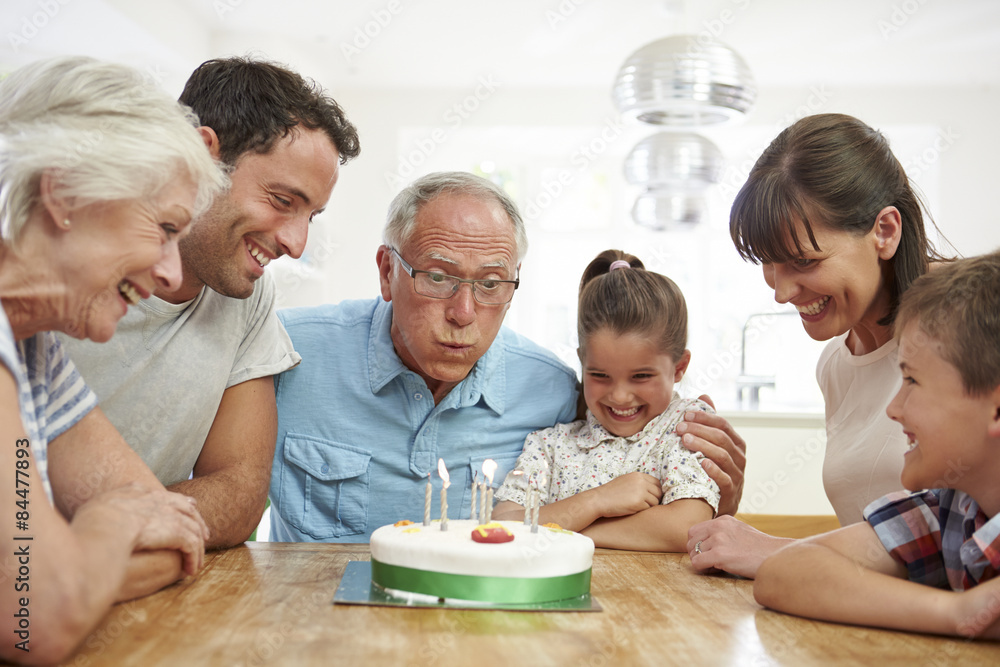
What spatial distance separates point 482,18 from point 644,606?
5.18 meters

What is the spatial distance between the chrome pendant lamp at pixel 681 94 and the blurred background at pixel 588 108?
70.9 inches

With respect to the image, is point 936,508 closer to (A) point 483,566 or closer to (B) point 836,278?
(B) point 836,278

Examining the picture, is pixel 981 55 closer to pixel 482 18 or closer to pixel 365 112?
pixel 482 18

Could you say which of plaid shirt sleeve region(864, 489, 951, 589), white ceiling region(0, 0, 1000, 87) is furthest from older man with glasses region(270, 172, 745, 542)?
white ceiling region(0, 0, 1000, 87)

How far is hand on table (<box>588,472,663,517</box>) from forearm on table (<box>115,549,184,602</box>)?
83 centimetres

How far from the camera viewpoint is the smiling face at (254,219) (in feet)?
5.33

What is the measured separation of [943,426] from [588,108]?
22.8ft

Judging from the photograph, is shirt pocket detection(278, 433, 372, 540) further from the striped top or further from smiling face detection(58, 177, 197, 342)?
smiling face detection(58, 177, 197, 342)

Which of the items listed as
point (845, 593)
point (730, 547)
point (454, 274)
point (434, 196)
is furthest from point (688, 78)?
point (845, 593)

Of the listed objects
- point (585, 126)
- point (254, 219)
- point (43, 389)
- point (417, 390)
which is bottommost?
point (417, 390)

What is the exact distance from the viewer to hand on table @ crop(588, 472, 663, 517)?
1.68m

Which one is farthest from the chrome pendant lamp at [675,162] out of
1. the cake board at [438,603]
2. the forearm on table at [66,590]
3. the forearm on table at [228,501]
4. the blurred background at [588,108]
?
the forearm on table at [66,590]

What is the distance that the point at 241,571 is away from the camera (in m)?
1.32

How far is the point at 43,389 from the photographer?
1.06m
